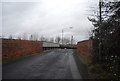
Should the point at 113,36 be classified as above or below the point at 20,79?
above

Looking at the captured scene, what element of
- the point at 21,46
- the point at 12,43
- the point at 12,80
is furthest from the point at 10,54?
the point at 12,80

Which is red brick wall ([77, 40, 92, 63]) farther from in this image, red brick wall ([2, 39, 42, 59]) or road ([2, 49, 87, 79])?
red brick wall ([2, 39, 42, 59])

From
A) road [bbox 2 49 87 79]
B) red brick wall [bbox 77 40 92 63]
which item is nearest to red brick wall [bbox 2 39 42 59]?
road [bbox 2 49 87 79]

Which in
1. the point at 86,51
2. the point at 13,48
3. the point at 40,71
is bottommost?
the point at 40,71

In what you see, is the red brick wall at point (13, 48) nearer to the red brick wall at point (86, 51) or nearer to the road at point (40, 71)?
the road at point (40, 71)

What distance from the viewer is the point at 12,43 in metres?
15.5

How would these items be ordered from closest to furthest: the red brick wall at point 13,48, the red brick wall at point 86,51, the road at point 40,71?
the road at point 40,71 < the red brick wall at point 86,51 < the red brick wall at point 13,48

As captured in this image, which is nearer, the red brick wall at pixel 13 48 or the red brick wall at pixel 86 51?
the red brick wall at pixel 86 51

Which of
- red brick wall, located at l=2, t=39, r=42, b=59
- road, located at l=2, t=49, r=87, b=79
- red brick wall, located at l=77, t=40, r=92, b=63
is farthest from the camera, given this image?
red brick wall, located at l=2, t=39, r=42, b=59

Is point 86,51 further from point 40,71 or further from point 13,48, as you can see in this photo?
point 13,48

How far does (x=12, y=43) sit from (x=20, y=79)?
9556 millimetres

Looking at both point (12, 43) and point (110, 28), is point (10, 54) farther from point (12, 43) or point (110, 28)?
point (110, 28)

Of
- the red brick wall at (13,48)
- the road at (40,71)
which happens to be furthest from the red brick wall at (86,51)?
the red brick wall at (13,48)

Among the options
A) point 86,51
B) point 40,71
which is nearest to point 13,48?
point 40,71
